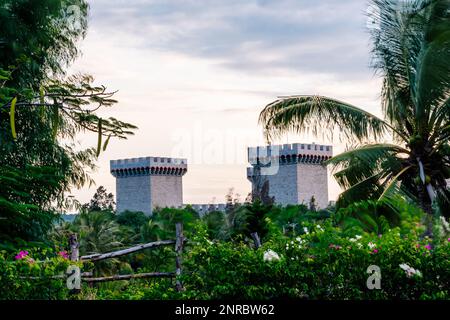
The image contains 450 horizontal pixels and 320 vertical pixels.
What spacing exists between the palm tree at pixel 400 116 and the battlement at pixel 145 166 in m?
52.6

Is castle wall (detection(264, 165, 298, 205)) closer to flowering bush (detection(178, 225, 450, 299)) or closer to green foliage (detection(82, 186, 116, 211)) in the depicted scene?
green foliage (detection(82, 186, 116, 211))

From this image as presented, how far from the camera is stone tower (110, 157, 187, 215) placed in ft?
217

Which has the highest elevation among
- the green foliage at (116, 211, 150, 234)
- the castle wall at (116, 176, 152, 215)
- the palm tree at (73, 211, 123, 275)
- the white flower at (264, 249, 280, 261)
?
the castle wall at (116, 176, 152, 215)

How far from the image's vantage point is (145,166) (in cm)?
6662

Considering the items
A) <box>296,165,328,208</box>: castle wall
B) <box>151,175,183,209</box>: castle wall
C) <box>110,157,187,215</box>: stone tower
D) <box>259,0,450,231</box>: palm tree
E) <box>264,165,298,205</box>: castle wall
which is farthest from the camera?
<box>151,175,183,209</box>: castle wall

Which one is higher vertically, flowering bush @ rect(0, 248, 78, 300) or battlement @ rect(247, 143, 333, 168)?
battlement @ rect(247, 143, 333, 168)

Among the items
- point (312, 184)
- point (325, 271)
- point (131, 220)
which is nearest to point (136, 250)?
point (325, 271)

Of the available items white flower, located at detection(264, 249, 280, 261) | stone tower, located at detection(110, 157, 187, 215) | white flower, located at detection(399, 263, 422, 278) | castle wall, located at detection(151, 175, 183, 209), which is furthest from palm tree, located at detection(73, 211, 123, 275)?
stone tower, located at detection(110, 157, 187, 215)

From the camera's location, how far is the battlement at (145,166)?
66625 millimetres

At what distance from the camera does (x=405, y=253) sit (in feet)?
24.1

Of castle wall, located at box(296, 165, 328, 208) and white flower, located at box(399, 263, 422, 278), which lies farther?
castle wall, located at box(296, 165, 328, 208)
